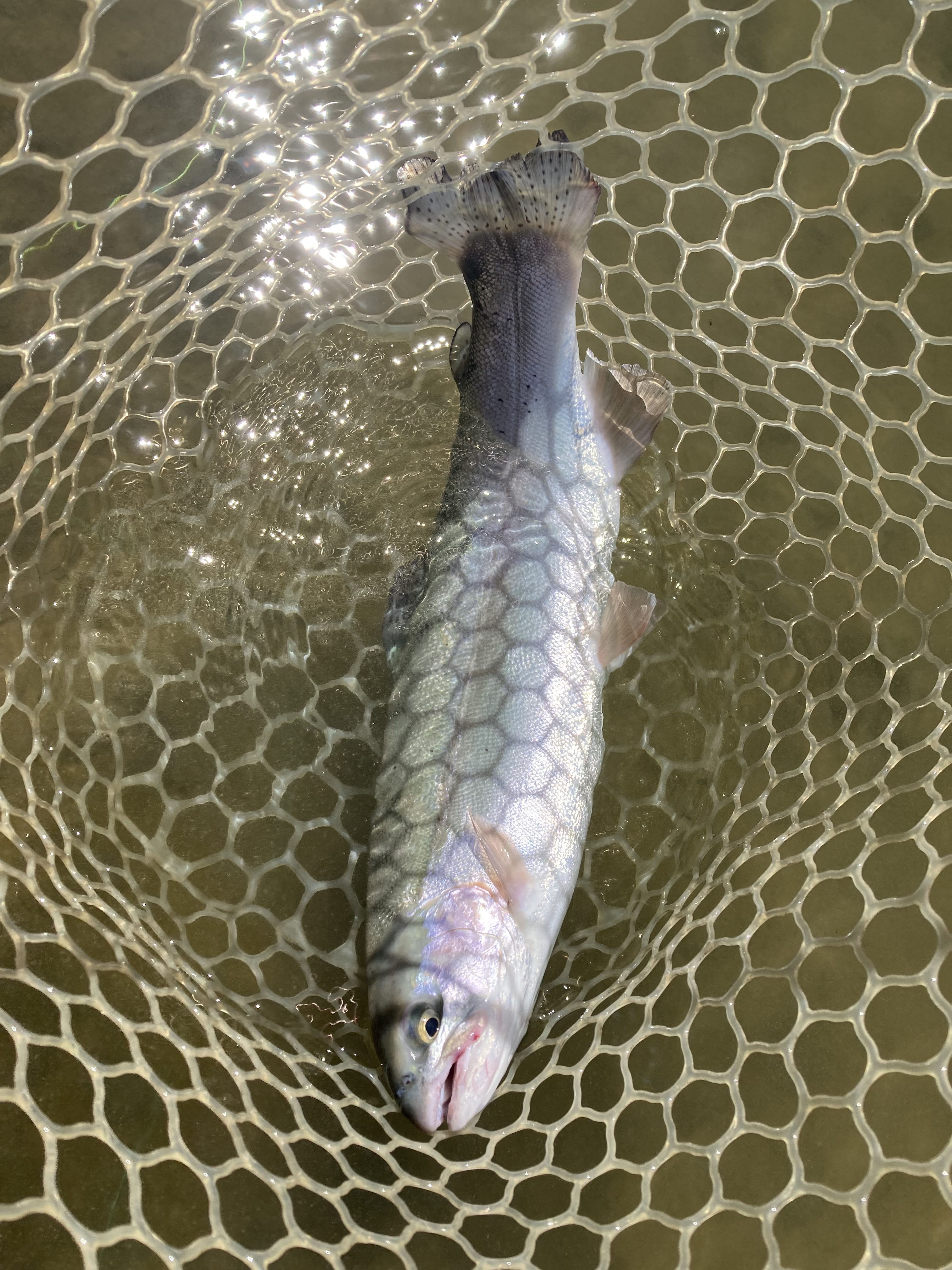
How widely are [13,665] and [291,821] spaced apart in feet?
2.92

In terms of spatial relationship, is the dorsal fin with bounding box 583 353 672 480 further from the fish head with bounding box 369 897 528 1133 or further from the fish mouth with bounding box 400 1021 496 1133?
the fish mouth with bounding box 400 1021 496 1133

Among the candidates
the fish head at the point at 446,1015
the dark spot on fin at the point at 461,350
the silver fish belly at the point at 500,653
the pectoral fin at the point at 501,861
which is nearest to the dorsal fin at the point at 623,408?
the silver fish belly at the point at 500,653

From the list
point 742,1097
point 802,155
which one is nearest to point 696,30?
point 802,155

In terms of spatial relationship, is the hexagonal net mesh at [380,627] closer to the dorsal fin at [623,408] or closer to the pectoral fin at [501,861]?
the dorsal fin at [623,408]

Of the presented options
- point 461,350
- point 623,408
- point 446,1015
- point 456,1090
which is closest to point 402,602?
point 461,350

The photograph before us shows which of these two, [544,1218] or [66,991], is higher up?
[66,991]

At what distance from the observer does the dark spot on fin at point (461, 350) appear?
219 centimetres

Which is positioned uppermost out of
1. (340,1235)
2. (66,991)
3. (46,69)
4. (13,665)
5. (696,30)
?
(696,30)

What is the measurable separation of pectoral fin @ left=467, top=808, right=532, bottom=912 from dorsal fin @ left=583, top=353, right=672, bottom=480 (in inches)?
36.8

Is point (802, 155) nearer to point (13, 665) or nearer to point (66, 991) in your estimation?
point (13, 665)

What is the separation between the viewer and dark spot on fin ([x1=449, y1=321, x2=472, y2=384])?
2.19 metres

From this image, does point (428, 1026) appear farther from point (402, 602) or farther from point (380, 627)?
point (380, 627)

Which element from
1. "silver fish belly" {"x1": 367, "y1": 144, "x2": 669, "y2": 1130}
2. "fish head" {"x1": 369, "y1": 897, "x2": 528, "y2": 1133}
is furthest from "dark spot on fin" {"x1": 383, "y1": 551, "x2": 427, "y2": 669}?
"fish head" {"x1": 369, "y1": 897, "x2": 528, "y2": 1133}

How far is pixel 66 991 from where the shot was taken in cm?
212
